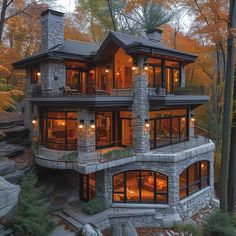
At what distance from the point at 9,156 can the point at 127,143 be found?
23.3 ft

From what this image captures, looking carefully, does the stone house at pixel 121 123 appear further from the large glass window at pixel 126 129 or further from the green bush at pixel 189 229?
the green bush at pixel 189 229

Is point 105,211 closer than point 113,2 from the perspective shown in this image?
Yes

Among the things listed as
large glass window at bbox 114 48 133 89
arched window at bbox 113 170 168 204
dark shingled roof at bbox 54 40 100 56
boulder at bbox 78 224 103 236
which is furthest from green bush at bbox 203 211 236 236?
dark shingled roof at bbox 54 40 100 56

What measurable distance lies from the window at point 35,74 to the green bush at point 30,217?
26.4 ft

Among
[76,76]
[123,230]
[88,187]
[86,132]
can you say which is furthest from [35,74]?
[123,230]

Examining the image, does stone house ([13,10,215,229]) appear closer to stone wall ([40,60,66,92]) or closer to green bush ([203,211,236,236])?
stone wall ([40,60,66,92])

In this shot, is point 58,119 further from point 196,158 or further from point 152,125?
point 196,158

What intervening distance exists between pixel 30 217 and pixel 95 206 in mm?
3682

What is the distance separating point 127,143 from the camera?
15.0m

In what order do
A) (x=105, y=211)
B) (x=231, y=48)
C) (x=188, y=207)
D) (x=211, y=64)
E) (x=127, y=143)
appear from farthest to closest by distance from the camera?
1. (x=211, y=64)
2. (x=127, y=143)
3. (x=188, y=207)
4. (x=105, y=211)
5. (x=231, y=48)

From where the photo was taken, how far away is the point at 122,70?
15742 mm

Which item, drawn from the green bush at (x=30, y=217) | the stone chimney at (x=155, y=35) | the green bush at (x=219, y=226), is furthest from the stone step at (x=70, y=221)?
the stone chimney at (x=155, y=35)

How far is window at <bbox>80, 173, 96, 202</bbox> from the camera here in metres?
13.8

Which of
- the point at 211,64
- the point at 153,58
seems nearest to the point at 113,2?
the point at 211,64
